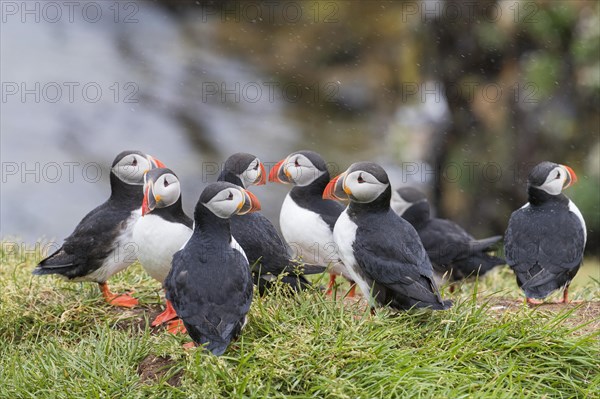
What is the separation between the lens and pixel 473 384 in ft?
12.4

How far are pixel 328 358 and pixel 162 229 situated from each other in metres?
1.29

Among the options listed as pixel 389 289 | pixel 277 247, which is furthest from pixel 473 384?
pixel 277 247

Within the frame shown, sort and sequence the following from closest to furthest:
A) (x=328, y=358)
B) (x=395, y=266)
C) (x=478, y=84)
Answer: (x=328, y=358) < (x=395, y=266) < (x=478, y=84)

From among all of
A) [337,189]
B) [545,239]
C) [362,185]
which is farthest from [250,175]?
[545,239]

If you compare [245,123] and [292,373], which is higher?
[292,373]

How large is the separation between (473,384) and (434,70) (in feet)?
27.5

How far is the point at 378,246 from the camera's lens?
443 cm

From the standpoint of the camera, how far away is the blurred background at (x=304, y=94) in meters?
10.6

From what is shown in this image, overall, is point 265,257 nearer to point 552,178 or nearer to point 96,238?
point 96,238

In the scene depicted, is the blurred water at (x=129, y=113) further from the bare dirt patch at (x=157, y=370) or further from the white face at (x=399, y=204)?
the bare dirt patch at (x=157, y=370)

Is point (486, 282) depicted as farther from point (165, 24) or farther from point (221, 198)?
point (165, 24)

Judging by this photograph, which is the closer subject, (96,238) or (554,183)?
(96,238)

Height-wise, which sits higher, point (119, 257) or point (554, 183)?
point (554, 183)

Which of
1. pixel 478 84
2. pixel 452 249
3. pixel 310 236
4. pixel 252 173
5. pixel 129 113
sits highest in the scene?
pixel 252 173
